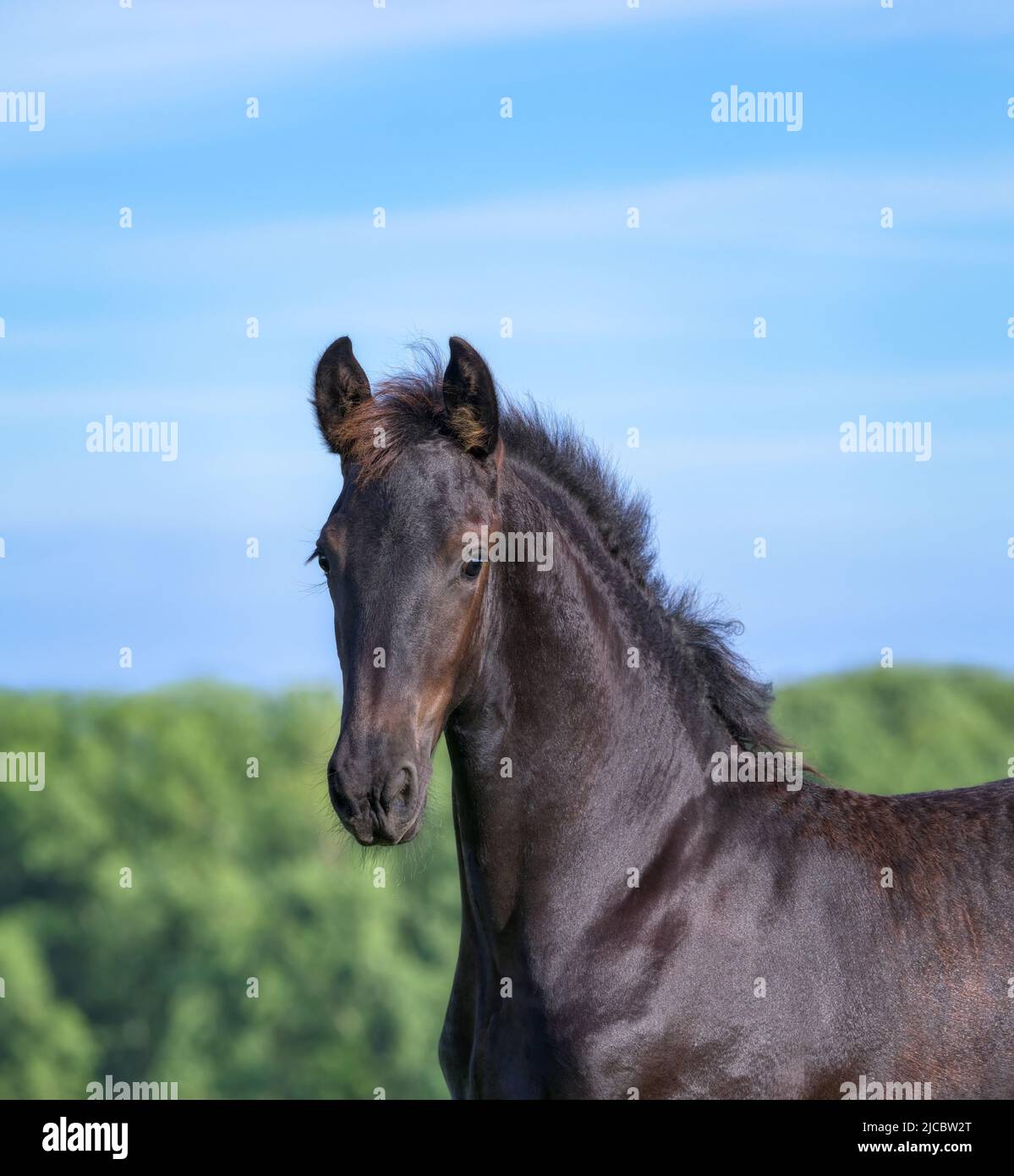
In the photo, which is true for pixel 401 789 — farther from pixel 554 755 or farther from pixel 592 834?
pixel 592 834

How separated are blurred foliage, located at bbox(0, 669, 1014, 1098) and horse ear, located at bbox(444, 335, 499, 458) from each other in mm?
40263

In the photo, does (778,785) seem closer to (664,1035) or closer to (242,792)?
(664,1035)

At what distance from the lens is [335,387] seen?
6.56 m

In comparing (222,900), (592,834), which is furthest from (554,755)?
(222,900)

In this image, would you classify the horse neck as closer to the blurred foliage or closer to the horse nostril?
the horse nostril

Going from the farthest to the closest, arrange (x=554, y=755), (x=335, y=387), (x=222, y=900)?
(x=222, y=900)
(x=335, y=387)
(x=554, y=755)

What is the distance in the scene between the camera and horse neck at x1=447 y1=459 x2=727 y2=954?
6.05 m

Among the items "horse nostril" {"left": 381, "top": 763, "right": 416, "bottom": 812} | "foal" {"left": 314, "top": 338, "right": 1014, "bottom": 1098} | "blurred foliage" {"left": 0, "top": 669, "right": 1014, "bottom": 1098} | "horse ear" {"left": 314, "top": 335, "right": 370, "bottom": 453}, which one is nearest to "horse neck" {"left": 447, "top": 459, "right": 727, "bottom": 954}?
"foal" {"left": 314, "top": 338, "right": 1014, "bottom": 1098}

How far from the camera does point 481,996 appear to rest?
608 cm

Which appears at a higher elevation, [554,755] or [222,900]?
[554,755]

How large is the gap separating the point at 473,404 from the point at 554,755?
153cm

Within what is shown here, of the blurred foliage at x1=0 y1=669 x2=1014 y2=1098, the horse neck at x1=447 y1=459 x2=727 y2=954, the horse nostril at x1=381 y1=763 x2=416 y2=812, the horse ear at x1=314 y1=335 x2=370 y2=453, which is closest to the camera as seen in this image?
the horse nostril at x1=381 y1=763 x2=416 y2=812
